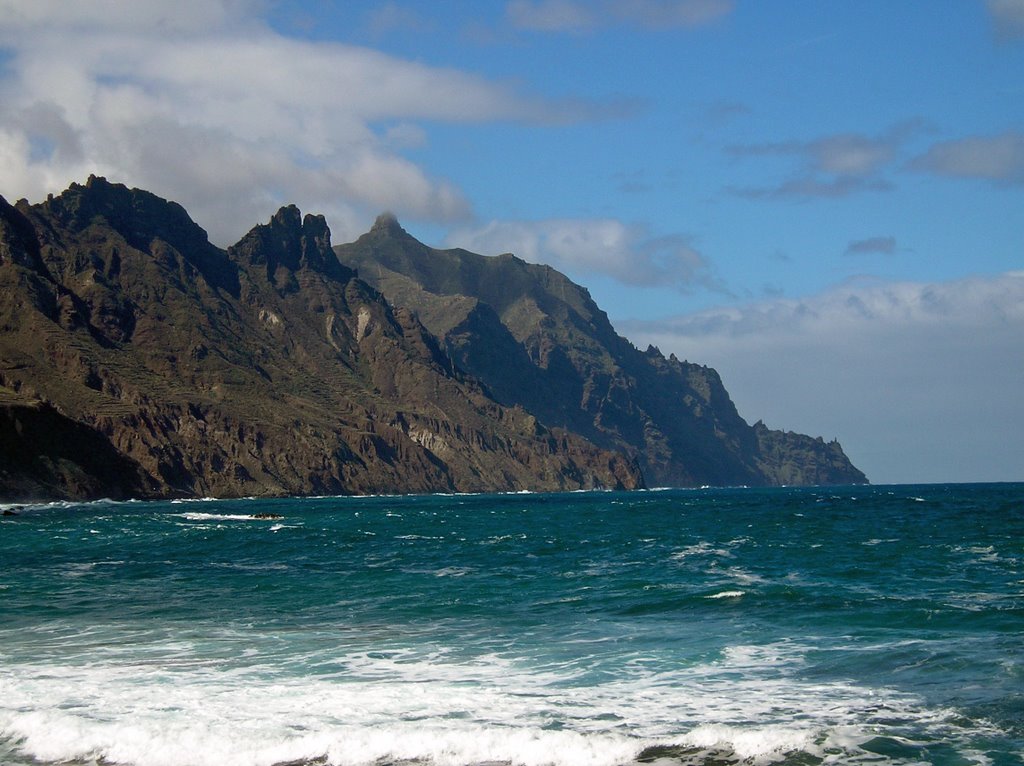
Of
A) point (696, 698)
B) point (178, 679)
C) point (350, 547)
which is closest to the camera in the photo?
point (696, 698)

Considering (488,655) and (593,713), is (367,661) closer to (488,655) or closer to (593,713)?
(488,655)

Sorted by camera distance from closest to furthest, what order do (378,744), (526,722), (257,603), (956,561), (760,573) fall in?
(378,744)
(526,722)
(257,603)
(760,573)
(956,561)

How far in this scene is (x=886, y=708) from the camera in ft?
74.6

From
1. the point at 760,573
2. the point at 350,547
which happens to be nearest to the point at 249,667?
the point at 760,573

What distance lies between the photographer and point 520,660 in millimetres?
29250

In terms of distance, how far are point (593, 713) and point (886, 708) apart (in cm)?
583

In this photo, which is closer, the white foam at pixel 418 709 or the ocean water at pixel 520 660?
the white foam at pixel 418 709

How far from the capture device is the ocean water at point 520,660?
20.5 meters

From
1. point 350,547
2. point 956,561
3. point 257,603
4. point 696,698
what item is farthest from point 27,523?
point 696,698

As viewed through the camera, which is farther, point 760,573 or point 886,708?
point 760,573

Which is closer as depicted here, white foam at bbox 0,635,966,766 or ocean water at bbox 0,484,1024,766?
white foam at bbox 0,635,966,766

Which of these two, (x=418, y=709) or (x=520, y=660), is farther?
(x=520, y=660)

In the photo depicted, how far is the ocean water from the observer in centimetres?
2053

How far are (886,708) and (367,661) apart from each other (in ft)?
42.1
